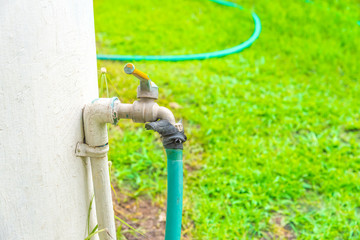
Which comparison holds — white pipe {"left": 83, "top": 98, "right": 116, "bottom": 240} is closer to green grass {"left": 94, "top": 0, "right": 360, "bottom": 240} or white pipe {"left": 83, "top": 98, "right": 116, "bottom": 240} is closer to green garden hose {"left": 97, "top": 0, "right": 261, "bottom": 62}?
green grass {"left": 94, "top": 0, "right": 360, "bottom": 240}

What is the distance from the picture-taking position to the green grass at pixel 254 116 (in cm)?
217

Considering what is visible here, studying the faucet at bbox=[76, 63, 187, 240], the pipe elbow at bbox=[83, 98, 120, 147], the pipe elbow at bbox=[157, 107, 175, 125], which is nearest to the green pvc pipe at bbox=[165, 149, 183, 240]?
the faucet at bbox=[76, 63, 187, 240]

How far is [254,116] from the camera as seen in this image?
3.05 m

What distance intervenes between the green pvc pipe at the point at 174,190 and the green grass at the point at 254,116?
1.40 feet

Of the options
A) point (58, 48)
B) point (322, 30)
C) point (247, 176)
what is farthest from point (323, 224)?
point (322, 30)

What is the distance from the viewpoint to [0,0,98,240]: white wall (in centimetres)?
95

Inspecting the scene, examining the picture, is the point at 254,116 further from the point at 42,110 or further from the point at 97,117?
the point at 42,110

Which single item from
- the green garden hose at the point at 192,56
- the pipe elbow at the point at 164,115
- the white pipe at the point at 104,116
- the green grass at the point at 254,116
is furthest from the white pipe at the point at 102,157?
the green garden hose at the point at 192,56

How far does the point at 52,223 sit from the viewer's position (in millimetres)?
1110

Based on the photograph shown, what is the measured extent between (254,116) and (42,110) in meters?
2.31

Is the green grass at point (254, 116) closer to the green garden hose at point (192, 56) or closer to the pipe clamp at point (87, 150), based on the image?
the green garden hose at point (192, 56)

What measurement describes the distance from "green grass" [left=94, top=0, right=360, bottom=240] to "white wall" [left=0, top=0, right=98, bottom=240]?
39cm

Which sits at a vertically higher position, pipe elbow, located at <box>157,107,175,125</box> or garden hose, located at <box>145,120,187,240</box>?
pipe elbow, located at <box>157,107,175,125</box>

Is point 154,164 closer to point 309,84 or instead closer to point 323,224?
point 323,224
